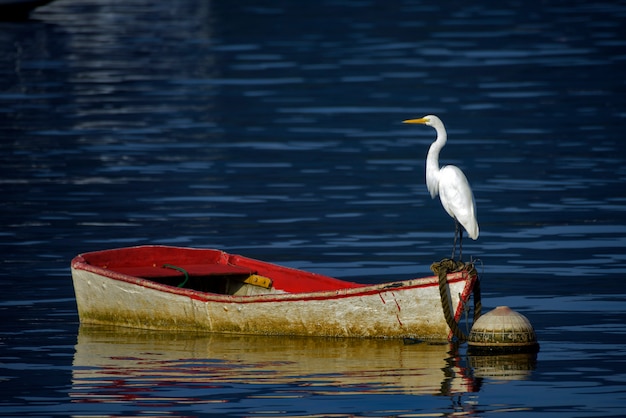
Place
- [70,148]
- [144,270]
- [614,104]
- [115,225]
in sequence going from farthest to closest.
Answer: [614,104] → [70,148] → [115,225] → [144,270]

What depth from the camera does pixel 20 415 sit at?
13406 mm

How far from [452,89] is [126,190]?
17584 millimetres

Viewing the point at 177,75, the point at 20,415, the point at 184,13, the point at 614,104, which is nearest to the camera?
the point at 20,415

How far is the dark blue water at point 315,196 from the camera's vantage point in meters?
14.5

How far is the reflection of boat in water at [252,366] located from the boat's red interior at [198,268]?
1100 millimetres

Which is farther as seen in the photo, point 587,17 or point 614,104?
point 587,17

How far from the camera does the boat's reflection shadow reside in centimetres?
1425

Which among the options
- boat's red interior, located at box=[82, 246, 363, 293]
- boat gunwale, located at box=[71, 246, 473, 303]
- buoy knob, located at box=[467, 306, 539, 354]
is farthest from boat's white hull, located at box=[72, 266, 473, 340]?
boat's red interior, located at box=[82, 246, 363, 293]

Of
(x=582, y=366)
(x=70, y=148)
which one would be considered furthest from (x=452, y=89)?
(x=582, y=366)

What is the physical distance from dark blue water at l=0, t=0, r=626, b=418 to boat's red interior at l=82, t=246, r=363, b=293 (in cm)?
83

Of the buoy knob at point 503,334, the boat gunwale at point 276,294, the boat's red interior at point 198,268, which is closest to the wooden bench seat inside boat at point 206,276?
the boat's red interior at point 198,268

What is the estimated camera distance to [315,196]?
2700 centimetres

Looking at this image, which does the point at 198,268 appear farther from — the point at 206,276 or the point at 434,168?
the point at 434,168

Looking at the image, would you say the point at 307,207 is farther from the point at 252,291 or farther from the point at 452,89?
the point at 452,89
